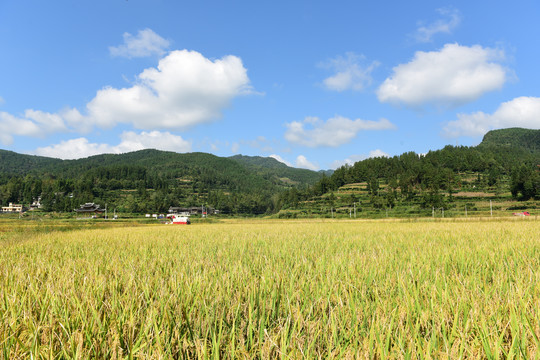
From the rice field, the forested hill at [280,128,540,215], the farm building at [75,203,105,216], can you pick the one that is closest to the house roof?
the farm building at [75,203,105,216]

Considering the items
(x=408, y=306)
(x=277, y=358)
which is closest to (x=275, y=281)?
(x=408, y=306)

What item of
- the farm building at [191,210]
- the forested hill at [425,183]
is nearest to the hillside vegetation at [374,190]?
the forested hill at [425,183]

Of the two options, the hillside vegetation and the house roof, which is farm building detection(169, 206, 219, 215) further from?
the house roof

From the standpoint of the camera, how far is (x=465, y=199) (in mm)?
87938

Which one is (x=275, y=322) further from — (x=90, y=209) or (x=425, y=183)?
(x=90, y=209)

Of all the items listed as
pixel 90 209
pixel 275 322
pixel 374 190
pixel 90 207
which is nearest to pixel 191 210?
pixel 90 209

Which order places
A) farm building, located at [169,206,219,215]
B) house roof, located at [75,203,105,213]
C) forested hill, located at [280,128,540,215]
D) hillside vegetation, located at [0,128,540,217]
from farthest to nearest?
farm building, located at [169,206,219,215]
house roof, located at [75,203,105,213]
forested hill, located at [280,128,540,215]
hillside vegetation, located at [0,128,540,217]

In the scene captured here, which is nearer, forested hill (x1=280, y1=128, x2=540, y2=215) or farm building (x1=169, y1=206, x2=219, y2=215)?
forested hill (x1=280, y1=128, x2=540, y2=215)

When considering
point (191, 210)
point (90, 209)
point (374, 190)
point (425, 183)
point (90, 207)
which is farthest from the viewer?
point (191, 210)

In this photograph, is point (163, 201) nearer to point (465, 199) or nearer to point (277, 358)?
point (465, 199)

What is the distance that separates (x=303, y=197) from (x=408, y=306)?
130765 mm

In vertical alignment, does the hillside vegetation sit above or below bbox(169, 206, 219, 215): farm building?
above

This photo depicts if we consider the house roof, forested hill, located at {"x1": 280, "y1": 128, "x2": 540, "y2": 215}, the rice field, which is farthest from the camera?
the house roof

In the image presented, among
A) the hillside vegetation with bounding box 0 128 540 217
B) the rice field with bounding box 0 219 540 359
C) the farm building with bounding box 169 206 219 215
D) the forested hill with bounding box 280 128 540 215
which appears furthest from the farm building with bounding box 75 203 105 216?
the rice field with bounding box 0 219 540 359
